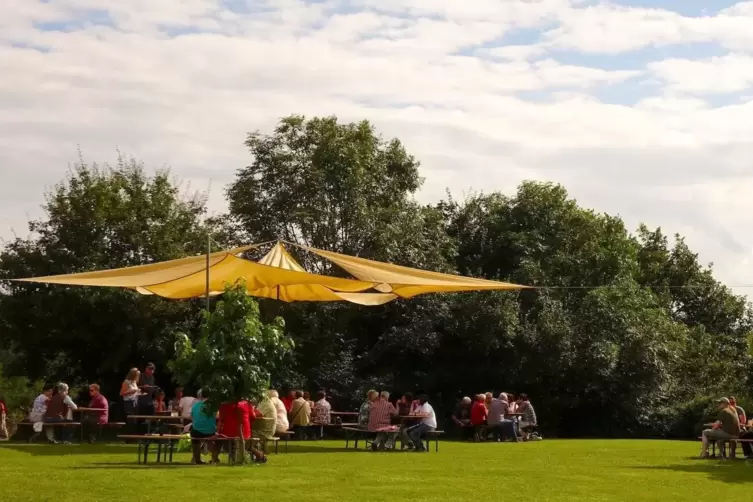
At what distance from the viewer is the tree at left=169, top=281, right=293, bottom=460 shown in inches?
558

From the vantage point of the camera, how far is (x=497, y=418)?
2347 centimetres

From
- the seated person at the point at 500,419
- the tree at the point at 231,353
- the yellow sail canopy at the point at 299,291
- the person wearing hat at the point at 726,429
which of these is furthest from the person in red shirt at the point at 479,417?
the tree at the point at 231,353

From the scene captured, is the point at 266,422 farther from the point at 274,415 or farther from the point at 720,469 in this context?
the point at 720,469

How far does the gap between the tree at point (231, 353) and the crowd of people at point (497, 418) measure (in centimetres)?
989

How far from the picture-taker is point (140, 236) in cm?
2639

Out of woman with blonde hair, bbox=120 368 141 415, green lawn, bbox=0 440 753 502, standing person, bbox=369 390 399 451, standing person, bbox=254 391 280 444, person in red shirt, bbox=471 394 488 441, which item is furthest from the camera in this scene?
person in red shirt, bbox=471 394 488 441

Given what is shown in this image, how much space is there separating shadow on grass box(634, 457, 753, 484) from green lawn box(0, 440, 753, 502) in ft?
0.05

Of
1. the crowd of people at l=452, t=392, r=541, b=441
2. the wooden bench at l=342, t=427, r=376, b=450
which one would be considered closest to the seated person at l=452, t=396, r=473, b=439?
the crowd of people at l=452, t=392, r=541, b=441

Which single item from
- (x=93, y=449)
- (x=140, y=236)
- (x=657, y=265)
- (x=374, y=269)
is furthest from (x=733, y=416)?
(x=657, y=265)

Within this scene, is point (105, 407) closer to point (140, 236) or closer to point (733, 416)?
point (140, 236)

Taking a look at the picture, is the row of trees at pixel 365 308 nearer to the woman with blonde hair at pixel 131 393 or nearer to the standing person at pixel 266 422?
the woman with blonde hair at pixel 131 393

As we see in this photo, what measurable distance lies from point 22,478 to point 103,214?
48.6 ft

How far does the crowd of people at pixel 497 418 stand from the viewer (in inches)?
924

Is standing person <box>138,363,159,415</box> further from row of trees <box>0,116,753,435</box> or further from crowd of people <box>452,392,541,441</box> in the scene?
crowd of people <box>452,392,541,441</box>
